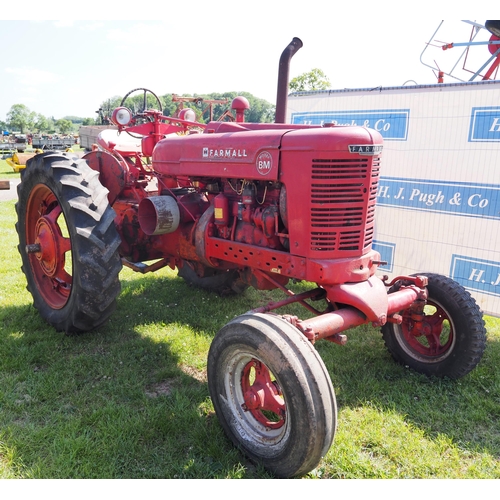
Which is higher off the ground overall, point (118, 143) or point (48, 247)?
point (118, 143)

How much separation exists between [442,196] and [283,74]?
247 centimetres

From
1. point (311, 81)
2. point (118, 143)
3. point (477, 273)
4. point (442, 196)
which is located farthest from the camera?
point (311, 81)

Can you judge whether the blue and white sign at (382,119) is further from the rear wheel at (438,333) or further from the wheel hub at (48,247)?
the wheel hub at (48,247)

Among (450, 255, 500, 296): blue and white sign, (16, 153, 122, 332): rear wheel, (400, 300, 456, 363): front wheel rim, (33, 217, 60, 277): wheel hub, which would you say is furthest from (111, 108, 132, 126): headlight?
(450, 255, 500, 296): blue and white sign

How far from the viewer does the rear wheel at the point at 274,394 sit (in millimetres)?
2293

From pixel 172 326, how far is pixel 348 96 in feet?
11.8

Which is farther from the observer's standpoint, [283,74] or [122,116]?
[122,116]

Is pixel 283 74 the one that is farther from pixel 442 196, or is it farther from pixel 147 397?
pixel 147 397

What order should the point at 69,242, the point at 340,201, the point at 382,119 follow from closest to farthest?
Answer: the point at 340,201 < the point at 69,242 < the point at 382,119

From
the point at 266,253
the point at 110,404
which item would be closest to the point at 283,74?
the point at 266,253

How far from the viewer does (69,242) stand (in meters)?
3.96

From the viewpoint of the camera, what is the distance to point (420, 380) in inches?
139

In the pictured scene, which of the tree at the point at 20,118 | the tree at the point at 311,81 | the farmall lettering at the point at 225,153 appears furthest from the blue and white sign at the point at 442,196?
the tree at the point at 20,118

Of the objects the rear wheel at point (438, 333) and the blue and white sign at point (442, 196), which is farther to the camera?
the blue and white sign at point (442, 196)
